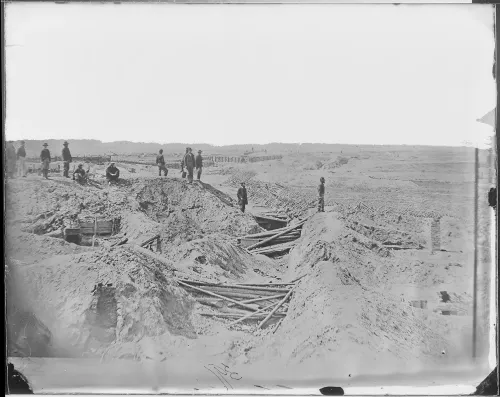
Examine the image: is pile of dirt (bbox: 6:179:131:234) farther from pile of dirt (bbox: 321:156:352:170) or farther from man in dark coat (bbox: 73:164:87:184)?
pile of dirt (bbox: 321:156:352:170)

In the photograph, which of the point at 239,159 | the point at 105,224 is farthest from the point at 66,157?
the point at 239,159

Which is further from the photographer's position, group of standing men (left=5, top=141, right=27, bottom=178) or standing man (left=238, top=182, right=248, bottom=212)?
standing man (left=238, top=182, right=248, bottom=212)

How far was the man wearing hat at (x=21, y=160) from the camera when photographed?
2.67 meters

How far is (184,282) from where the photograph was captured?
2.71m

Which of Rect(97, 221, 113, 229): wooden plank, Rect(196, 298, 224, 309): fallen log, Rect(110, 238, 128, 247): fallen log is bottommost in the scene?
Rect(196, 298, 224, 309): fallen log

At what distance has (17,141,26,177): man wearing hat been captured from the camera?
267 centimetres

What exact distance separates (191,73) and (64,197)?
3.26 ft

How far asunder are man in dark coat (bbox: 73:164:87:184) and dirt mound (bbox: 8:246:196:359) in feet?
1.42

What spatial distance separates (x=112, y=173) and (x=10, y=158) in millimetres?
Result: 551

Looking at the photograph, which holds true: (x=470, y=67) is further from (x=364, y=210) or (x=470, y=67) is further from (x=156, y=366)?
(x=156, y=366)

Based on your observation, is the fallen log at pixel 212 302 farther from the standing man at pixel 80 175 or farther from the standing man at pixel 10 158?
the standing man at pixel 10 158

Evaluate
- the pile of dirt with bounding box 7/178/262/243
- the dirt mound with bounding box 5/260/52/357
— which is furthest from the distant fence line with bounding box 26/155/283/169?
the dirt mound with bounding box 5/260/52/357

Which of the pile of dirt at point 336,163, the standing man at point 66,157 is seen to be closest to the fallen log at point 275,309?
the pile of dirt at point 336,163

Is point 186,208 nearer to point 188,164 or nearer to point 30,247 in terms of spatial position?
point 188,164
